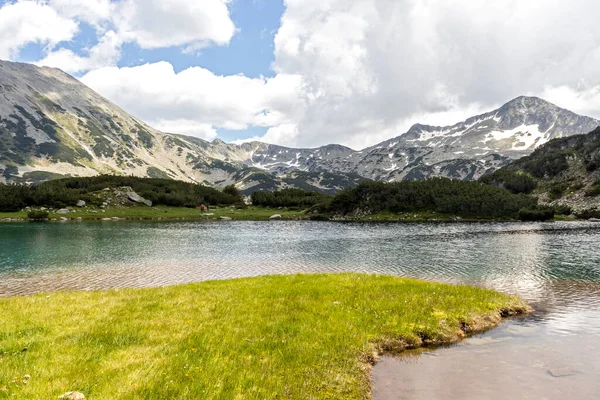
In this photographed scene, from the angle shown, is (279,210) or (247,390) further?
(279,210)

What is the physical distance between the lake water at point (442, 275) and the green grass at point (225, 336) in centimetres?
181

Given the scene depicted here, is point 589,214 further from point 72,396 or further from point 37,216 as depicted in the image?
point 37,216

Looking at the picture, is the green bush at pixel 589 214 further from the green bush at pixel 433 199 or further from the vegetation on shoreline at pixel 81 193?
the vegetation on shoreline at pixel 81 193

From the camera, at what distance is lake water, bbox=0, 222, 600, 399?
12.3 meters

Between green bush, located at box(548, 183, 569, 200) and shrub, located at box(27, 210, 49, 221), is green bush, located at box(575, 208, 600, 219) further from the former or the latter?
shrub, located at box(27, 210, 49, 221)

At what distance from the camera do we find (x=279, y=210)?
185 m

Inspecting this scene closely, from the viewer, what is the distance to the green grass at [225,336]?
9.81 metres

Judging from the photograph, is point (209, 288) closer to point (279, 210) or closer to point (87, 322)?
point (87, 322)

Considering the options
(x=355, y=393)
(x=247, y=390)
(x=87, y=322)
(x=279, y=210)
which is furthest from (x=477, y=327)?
(x=279, y=210)

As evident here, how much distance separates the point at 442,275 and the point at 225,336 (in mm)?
30138

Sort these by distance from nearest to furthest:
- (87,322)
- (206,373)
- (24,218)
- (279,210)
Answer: (206,373) < (87,322) < (24,218) < (279,210)

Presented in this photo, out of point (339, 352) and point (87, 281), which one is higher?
point (339, 352)

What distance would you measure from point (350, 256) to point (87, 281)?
3395cm

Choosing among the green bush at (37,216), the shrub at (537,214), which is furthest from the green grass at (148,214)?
the shrub at (537,214)
